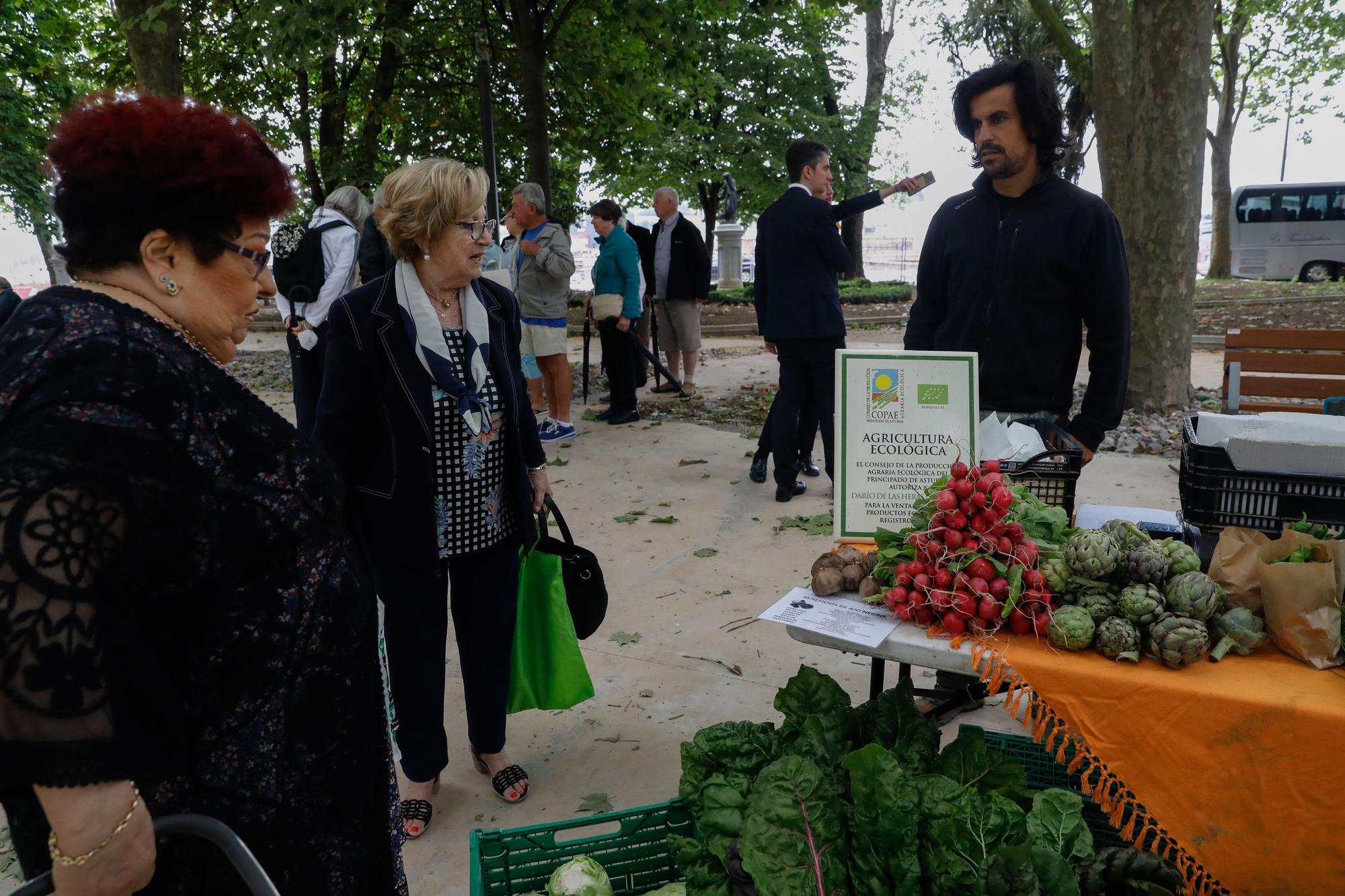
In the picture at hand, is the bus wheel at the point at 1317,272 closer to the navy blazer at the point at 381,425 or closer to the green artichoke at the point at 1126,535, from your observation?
the green artichoke at the point at 1126,535

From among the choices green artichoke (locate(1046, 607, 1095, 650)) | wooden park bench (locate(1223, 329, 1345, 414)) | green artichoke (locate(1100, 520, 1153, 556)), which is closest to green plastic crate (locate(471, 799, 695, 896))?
green artichoke (locate(1046, 607, 1095, 650))

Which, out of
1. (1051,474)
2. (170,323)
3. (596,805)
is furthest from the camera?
(596,805)

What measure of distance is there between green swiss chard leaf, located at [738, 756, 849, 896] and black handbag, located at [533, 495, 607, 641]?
1.24 m

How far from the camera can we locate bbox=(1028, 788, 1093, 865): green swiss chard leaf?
1.95m

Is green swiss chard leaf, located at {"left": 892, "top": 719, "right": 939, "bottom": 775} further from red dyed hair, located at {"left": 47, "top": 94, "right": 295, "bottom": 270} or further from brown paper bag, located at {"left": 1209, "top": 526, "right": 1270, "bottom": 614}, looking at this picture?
red dyed hair, located at {"left": 47, "top": 94, "right": 295, "bottom": 270}

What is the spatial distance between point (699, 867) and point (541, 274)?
636 centimetres

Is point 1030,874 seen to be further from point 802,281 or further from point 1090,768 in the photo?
point 802,281

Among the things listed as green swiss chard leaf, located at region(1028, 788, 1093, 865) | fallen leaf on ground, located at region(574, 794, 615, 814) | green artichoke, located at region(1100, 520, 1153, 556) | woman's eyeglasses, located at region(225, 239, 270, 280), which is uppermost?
woman's eyeglasses, located at region(225, 239, 270, 280)

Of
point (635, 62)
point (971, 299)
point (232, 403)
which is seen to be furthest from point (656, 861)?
point (635, 62)

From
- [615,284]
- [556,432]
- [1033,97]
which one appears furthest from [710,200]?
[1033,97]

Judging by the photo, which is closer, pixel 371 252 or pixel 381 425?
pixel 381 425

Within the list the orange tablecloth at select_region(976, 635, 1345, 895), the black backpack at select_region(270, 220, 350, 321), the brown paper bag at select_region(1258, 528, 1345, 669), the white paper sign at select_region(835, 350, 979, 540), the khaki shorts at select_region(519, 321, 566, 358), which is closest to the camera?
the orange tablecloth at select_region(976, 635, 1345, 895)

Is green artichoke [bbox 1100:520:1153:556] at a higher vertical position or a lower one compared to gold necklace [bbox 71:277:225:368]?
lower

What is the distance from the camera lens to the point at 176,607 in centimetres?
140
